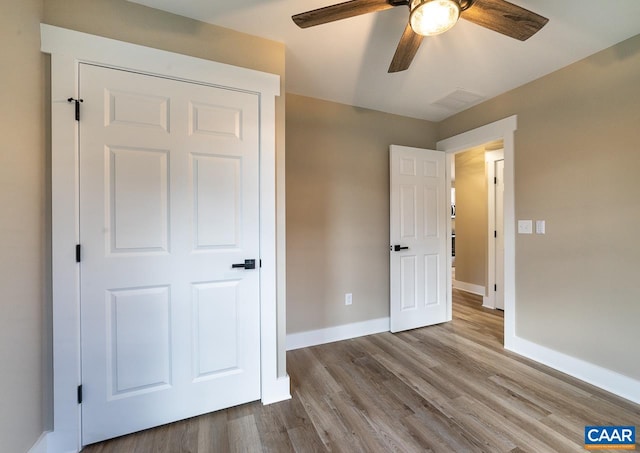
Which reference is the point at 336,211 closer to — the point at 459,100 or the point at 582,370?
the point at 459,100

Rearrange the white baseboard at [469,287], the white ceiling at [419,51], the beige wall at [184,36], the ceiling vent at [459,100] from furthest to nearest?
the white baseboard at [469,287] < the ceiling vent at [459,100] < the white ceiling at [419,51] < the beige wall at [184,36]

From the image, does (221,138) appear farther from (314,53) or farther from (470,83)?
(470,83)

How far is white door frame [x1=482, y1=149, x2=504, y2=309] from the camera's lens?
3645 mm

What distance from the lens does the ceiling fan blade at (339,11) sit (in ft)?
3.87

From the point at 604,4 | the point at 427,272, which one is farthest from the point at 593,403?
the point at 604,4

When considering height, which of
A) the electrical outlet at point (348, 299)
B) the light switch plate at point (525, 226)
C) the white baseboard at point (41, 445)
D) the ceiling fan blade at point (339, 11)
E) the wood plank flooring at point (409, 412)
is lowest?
the wood plank flooring at point (409, 412)

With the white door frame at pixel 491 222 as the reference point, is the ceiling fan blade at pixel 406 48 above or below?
above

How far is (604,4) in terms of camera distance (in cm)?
150

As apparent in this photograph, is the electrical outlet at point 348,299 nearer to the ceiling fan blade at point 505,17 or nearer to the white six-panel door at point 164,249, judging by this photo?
the white six-panel door at point 164,249

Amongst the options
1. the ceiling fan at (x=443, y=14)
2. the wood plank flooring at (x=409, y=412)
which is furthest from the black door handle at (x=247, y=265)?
the ceiling fan at (x=443, y=14)

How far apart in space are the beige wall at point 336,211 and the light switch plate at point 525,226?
4.07ft

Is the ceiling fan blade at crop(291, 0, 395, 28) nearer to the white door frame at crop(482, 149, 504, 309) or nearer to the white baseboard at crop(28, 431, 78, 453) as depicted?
the white baseboard at crop(28, 431, 78, 453)

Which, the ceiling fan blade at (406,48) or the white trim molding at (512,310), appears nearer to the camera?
the ceiling fan blade at (406,48)

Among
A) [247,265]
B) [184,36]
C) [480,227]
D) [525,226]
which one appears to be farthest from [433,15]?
[480,227]
